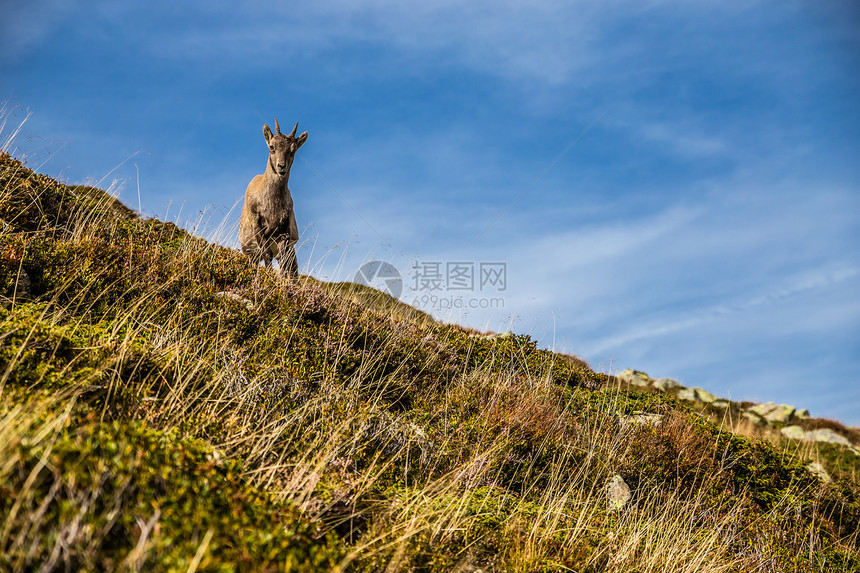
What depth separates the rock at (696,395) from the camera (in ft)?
62.8

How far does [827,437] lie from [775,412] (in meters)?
2.59

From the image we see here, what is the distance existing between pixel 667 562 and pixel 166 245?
7880 millimetres

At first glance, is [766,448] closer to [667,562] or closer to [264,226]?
[667,562]

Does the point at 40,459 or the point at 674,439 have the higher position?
the point at 674,439

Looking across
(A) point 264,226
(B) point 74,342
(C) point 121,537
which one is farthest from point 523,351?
(C) point 121,537

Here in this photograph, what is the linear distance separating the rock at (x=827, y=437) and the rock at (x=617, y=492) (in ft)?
47.7

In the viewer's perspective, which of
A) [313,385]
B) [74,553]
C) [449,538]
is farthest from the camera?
[313,385]

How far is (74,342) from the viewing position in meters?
4.19

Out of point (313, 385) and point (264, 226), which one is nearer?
point (313, 385)

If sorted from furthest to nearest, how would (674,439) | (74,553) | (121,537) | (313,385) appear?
(674,439) → (313,385) → (121,537) → (74,553)

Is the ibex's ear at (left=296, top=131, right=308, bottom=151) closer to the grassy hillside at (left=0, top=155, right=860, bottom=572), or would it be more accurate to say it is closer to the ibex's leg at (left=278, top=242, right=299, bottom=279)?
the ibex's leg at (left=278, top=242, right=299, bottom=279)

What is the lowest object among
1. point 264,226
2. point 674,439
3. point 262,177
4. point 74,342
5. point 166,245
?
point 74,342

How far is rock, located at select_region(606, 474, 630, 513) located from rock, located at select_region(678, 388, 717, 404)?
48.0 feet

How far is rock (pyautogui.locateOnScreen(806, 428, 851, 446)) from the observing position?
16691mm
